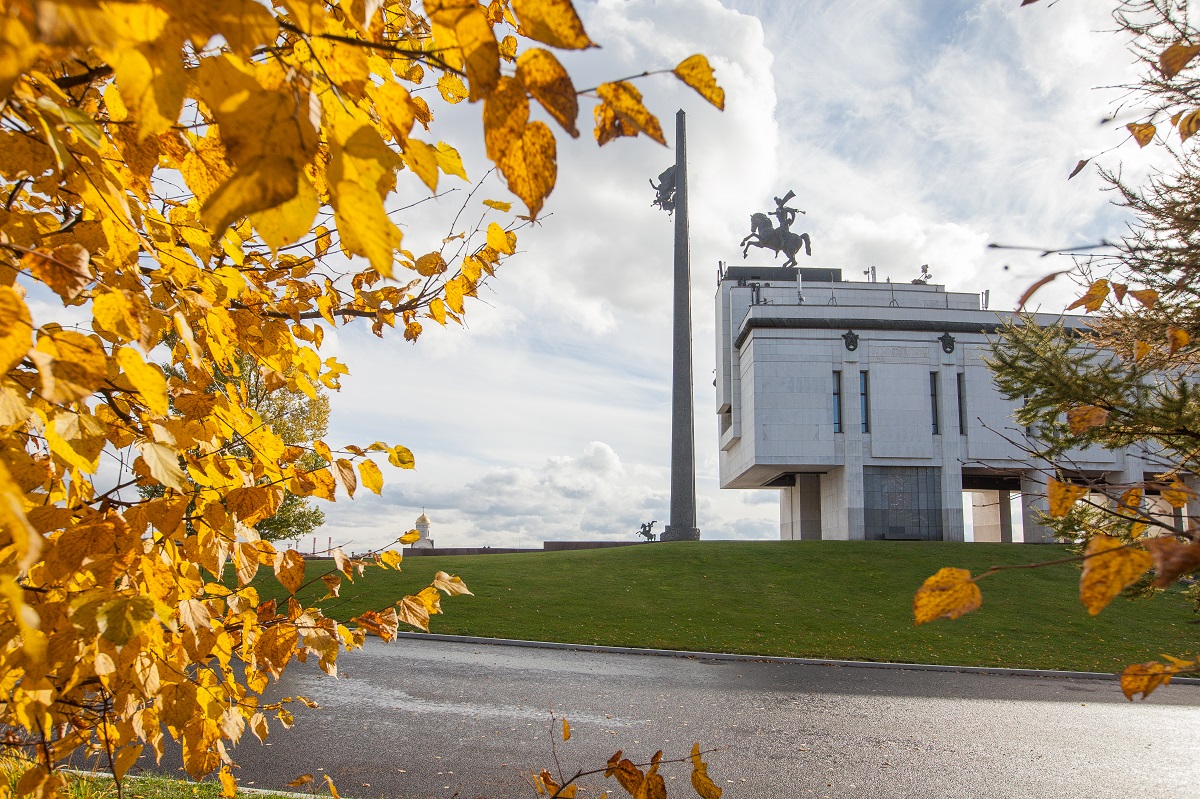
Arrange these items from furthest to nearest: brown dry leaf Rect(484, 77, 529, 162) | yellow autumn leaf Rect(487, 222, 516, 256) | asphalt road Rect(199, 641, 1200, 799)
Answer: asphalt road Rect(199, 641, 1200, 799), yellow autumn leaf Rect(487, 222, 516, 256), brown dry leaf Rect(484, 77, 529, 162)

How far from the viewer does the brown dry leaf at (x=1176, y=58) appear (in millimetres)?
1802

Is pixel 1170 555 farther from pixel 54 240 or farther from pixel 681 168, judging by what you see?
pixel 681 168

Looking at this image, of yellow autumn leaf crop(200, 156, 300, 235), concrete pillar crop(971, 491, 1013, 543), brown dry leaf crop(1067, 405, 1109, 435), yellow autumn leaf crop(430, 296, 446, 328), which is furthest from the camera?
concrete pillar crop(971, 491, 1013, 543)

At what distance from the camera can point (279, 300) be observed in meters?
2.65

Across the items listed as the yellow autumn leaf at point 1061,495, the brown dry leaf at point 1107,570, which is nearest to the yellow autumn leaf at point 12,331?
the brown dry leaf at point 1107,570

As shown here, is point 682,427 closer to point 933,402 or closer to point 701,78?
point 933,402

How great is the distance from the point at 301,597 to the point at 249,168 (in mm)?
19352

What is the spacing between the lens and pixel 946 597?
125 cm

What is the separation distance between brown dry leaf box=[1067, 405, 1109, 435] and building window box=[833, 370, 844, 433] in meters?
38.2

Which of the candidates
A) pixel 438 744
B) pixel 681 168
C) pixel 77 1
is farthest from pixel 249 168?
pixel 681 168

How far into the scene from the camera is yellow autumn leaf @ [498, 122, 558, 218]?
0.83m

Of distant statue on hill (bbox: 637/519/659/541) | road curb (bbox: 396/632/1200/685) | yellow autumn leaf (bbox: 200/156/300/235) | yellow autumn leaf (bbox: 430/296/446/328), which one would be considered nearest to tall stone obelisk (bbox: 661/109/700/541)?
distant statue on hill (bbox: 637/519/659/541)

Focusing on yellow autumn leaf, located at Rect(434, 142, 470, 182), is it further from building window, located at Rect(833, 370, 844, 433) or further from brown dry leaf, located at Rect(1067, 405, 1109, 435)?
building window, located at Rect(833, 370, 844, 433)

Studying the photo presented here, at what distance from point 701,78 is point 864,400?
40674 millimetres
